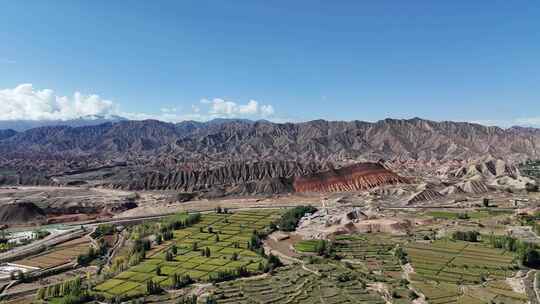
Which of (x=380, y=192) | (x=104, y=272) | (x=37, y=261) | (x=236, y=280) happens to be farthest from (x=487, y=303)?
(x=380, y=192)

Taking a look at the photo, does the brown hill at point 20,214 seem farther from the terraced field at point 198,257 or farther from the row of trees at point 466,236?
the row of trees at point 466,236

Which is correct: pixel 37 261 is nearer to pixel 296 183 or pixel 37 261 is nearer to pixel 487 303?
pixel 487 303

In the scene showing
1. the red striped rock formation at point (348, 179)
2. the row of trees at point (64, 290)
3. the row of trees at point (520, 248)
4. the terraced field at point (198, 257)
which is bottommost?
the row of trees at point (64, 290)

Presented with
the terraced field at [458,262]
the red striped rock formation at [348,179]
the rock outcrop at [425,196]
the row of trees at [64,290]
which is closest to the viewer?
the row of trees at [64,290]

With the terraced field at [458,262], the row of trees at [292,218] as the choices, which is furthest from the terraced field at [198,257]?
the terraced field at [458,262]

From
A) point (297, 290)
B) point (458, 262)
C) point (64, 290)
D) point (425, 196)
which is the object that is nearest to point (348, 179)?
point (425, 196)

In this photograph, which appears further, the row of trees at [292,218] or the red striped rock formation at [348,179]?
the red striped rock formation at [348,179]

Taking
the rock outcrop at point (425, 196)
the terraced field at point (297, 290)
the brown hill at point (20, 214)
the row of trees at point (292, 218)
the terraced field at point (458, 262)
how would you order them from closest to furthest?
the terraced field at point (297, 290)
the terraced field at point (458, 262)
the row of trees at point (292, 218)
the brown hill at point (20, 214)
the rock outcrop at point (425, 196)

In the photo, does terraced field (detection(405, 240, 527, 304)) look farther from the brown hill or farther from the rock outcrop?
the brown hill
